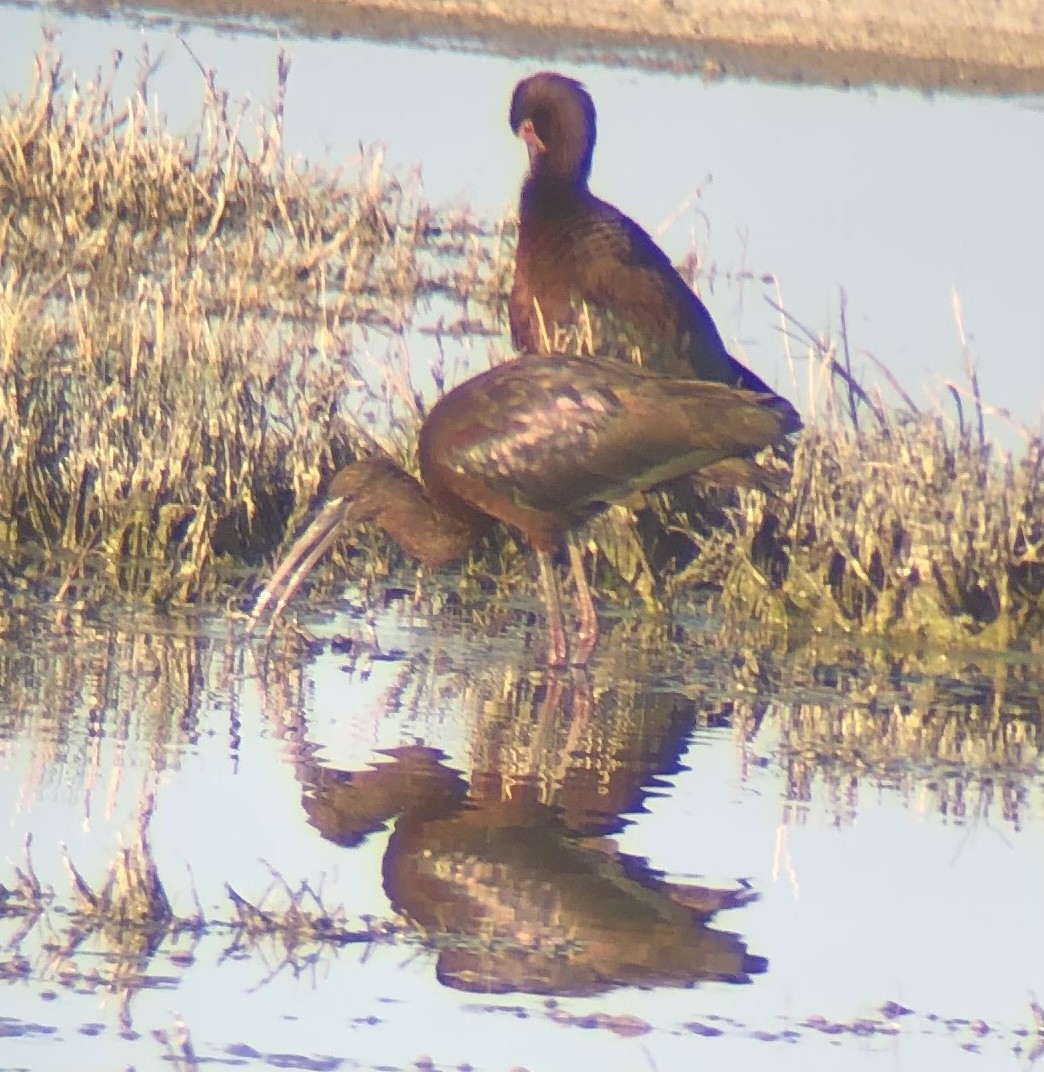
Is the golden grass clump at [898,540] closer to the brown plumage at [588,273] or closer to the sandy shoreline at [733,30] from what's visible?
the brown plumage at [588,273]

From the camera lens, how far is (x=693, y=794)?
288 inches

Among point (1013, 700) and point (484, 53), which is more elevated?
point (484, 53)

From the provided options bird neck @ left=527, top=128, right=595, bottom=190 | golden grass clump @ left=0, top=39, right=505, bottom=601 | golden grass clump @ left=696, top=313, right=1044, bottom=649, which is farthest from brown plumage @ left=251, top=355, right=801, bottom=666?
bird neck @ left=527, top=128, right=595, bottom=190

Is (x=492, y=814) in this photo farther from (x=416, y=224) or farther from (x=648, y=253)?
(x=416, y=224)

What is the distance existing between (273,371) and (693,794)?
371 cm

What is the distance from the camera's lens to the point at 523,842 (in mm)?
6676

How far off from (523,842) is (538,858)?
12 cm

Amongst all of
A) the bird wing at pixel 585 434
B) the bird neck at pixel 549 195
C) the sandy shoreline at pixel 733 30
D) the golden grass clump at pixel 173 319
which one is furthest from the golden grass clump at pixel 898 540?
the sandy shoreline at pixel 733 30

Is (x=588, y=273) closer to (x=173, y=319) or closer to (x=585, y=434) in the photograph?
(x=585, y=434)

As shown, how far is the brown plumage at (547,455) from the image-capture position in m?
8.96

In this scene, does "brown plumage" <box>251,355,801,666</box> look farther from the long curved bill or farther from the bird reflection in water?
the bird reflection in water

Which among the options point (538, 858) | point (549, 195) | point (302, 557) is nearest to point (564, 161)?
point (549, 195)

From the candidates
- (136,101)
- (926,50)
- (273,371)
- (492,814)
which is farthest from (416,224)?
(492,814)

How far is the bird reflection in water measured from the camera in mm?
6012
